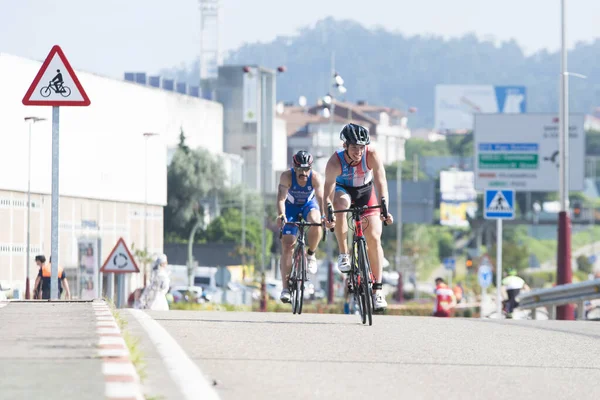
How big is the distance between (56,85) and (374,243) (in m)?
4.40

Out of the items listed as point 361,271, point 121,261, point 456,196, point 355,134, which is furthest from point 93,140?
point 456,196

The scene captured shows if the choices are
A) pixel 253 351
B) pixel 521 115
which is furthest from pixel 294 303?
pixel 521 115

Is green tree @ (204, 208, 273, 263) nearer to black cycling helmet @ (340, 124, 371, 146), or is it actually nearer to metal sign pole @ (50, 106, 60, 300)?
metal sign pole @ (50, 106, 60, 300)

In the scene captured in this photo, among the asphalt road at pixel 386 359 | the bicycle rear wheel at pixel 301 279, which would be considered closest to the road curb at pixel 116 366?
Answer: the asphalt road at pixel 386 359

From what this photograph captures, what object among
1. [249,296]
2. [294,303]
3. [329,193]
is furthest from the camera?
[249,296]

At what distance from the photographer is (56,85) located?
17.7 meters

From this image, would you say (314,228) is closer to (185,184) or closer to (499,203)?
(499,203)

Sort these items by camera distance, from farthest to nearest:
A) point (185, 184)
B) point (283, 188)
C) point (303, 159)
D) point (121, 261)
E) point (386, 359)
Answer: point (185, 184), point (121, 261), point (283, 188), point (303, 159), point (386, 359)

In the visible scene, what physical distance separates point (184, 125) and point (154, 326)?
100 metres

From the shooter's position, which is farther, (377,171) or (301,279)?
(301,279)

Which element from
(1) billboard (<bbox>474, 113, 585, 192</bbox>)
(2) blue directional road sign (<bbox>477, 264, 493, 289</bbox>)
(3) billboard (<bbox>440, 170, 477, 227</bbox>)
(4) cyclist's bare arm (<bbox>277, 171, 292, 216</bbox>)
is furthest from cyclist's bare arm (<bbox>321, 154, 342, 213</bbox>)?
(3) billboard (<bbox>440, 170, 477, 227</bbox>)

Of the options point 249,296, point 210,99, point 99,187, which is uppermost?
point 210,99

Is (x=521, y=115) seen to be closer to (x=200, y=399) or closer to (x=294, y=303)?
(x=294, y=303)

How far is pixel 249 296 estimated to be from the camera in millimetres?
→ 89125
